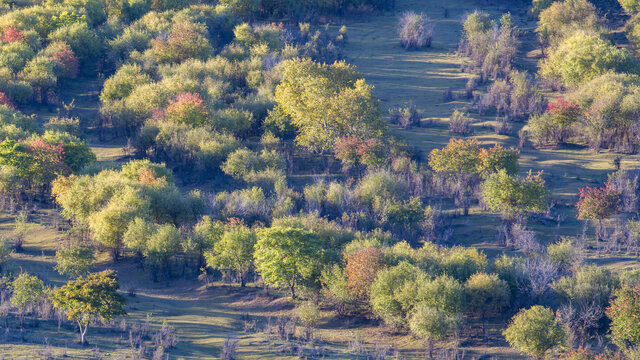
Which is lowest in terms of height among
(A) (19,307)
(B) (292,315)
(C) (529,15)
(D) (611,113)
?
(B) (292,315)

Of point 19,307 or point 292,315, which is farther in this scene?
point 292,315

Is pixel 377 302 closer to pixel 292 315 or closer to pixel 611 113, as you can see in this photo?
pixel 292 315

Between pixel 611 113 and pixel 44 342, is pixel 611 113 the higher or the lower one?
the higher one

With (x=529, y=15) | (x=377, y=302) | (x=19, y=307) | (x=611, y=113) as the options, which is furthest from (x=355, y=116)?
(x=529, y=15)

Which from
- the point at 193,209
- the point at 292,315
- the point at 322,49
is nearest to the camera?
the point at 292,315

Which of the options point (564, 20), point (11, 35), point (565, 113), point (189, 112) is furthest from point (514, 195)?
point (11, 35)

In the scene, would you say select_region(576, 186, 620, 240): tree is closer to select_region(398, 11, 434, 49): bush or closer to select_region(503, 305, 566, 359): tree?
select_region(503, 305, 566, 359): tree

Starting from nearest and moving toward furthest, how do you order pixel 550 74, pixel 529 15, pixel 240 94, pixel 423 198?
1. pixel 423 198
2. pixel 240 94
3. pixel 550 74
4. pixel 529 15

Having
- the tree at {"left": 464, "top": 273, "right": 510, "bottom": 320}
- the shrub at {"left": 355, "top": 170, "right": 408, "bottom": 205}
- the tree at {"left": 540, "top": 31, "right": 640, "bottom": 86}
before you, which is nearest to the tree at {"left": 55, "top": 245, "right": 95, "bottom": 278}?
the shrub at {"left": 355, "top": 170, "right": 408, "bottom": 205}

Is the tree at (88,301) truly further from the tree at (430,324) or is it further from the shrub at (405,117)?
the shrub at (405,117)
